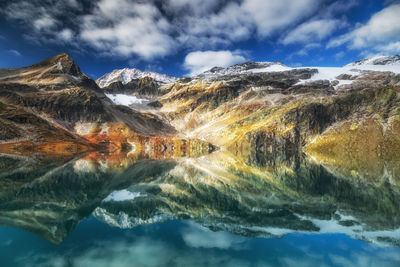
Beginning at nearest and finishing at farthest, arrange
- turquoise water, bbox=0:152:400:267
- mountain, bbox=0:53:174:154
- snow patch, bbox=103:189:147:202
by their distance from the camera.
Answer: turquoise water, bbox=0:152:400:267
snow patch, bbox=103:189:147:202
mountain, bbox=0:53:174:154

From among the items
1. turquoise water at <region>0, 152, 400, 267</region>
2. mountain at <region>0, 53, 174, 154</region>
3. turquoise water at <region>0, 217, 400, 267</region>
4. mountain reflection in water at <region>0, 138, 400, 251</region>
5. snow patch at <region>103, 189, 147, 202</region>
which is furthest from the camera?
mountain at <region>0, 53, 174, 154</region>

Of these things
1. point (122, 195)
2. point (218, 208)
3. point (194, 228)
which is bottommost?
point (194, 228)

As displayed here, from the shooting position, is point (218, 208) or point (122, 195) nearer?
point (218, 208)

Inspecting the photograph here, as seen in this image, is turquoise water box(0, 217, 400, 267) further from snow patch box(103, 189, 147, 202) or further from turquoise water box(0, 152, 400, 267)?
snow patch box(103, 189, 147, 202)

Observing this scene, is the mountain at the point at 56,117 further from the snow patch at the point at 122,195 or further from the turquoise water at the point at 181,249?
the turquoise water at the point at 181,249

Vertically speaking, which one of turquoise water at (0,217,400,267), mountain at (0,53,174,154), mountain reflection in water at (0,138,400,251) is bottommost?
turquoise water at (0,217,400,267)

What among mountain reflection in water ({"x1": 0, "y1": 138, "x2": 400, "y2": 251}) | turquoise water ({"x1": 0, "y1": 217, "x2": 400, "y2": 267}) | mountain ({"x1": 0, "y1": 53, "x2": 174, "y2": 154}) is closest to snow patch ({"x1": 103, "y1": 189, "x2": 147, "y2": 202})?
mountain reflection in water ({"x1": 0, "y1": 138, "x2": 400, "y2": 251})

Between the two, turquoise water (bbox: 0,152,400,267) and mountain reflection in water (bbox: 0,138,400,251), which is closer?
turquoise water (bbox: 0,152,400,267)

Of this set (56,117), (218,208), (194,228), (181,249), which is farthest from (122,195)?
(56,117)

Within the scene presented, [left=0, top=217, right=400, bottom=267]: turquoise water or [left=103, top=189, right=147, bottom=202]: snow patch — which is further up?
[left=103, top=189, right=147, bottom=202]: snow patch

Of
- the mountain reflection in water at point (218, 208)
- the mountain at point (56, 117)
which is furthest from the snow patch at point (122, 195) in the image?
the mountain at point (56, 117)

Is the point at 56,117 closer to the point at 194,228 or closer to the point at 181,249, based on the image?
the point at 194,228

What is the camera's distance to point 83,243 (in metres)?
12.0

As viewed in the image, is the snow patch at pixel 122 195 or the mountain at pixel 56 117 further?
the mountain at pixel 56 117
